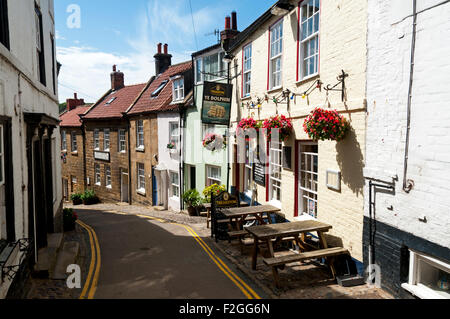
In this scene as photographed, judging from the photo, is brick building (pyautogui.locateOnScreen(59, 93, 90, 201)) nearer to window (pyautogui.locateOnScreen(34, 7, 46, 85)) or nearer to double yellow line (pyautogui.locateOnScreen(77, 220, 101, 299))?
double yellow line (pyautogui.locateOnScreen(77, 220, 101, 299))

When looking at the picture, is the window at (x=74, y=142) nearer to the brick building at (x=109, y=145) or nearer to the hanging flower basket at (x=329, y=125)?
the brick building at (x=109, y=145)

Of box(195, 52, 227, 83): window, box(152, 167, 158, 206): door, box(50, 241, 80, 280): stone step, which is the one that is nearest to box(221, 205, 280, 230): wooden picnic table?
box(50, 241, 80, 280): stone step

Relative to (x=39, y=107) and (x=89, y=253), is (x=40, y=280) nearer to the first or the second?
(x=89, y=253)

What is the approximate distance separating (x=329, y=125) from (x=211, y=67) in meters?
10.9

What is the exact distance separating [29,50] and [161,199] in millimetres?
14484

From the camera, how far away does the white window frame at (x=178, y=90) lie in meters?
19.5

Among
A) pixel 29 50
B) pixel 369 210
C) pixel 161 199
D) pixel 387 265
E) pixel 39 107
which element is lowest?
pixel 161 199

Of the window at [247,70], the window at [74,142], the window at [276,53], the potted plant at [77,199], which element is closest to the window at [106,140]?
the potted plant at [77,199]

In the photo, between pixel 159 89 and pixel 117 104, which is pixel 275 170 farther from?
pixel 117 104

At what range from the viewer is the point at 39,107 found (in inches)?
365

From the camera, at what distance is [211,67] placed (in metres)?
16.8

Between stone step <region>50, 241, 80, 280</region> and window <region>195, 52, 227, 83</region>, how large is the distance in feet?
29.9

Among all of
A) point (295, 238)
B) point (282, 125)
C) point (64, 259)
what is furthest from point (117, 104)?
point (295, 238)
